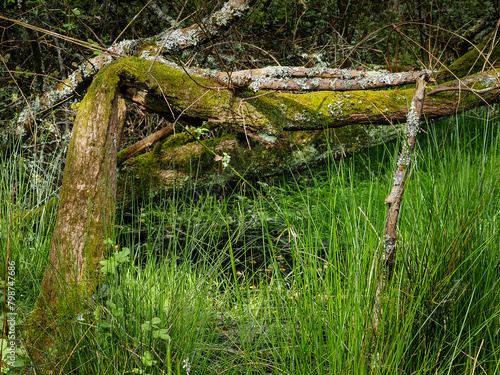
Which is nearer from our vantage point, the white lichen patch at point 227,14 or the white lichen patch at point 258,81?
the white lichen patch at point 258,81

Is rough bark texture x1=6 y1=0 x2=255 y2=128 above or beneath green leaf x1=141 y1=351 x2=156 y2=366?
above

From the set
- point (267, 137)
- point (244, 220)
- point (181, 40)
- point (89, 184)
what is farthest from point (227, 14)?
point (89, 184)

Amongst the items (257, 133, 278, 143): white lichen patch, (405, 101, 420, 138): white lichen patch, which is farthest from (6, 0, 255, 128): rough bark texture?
(405, 101, 420, 138): white lichen patch

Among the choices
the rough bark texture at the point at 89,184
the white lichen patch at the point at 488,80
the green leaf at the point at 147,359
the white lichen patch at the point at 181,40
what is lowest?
the green leaf at the point at 147,359

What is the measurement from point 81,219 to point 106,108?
0.60 metres

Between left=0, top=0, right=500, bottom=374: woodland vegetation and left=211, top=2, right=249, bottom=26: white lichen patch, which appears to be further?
left=211, top=2, right=249, bottom=26: white lichen patch

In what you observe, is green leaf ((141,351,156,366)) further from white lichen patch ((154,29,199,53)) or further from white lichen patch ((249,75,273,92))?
white lichen patch ((154,29,199,53))

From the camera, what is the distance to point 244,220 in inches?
92.7

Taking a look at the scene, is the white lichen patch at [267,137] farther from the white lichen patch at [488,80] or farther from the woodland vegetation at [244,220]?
the white lichen patch at [488,80]

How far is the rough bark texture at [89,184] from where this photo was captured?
1.66m

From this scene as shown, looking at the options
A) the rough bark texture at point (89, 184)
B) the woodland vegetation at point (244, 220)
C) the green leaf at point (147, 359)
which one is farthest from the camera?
the rough bark texture at point (89, 184)

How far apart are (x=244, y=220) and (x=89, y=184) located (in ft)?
3.03

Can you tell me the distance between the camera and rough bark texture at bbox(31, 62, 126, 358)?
1655mm

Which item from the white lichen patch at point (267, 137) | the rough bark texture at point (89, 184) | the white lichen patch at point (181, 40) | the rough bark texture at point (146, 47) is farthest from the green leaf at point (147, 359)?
the white lichen patch at point (181, 40)
